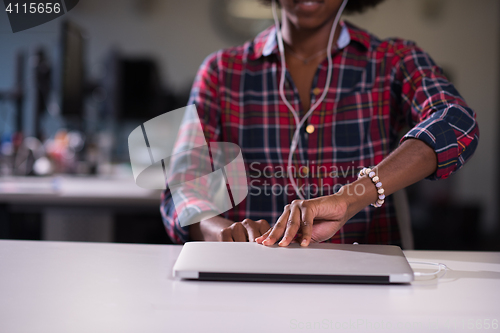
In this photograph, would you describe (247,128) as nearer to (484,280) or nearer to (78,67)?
(484,280)

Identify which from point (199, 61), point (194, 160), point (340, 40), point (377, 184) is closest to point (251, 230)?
point (377, 184)

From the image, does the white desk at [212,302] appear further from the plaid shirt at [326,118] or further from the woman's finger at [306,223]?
the plaid shirt at [326,118]

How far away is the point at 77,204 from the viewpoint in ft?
5.76

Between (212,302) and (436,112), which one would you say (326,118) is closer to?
(436,112)

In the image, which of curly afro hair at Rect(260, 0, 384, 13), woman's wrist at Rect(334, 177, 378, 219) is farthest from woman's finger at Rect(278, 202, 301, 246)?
curly afro hair at Rect(260, 0, 384, 13)

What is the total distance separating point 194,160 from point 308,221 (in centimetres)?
48

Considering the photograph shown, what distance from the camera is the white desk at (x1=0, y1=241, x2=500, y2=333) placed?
41cm

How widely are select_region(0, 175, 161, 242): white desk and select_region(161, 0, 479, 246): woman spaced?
76cm

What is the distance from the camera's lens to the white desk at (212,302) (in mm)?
411

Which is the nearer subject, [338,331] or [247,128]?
[338,331]

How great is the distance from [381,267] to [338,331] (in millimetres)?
159

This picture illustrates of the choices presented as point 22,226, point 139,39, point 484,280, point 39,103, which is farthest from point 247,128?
point 139,39

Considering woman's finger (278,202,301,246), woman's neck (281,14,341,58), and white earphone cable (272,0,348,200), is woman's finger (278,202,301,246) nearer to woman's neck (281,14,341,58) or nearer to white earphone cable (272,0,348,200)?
white earphone cable (272,0,348,200)

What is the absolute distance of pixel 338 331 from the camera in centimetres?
40
